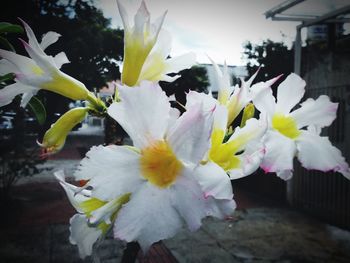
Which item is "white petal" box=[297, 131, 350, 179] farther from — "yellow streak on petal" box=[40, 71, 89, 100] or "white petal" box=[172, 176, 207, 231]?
"yellow streak on petal" box=[40, 71, 89, 100]

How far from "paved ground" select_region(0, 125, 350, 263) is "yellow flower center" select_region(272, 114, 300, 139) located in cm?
325

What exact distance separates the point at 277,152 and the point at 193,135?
0.55ft

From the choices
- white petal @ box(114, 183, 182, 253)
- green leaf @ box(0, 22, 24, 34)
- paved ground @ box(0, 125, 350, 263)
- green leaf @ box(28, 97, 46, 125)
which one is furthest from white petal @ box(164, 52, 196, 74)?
paved ground @ box(0, 125, 350, 263)

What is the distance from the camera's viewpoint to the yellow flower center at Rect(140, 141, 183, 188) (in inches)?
17.5

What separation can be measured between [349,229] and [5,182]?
5.61 metres

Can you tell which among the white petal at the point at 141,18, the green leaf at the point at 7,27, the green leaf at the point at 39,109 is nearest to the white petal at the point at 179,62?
the white petal at the point at 141,18

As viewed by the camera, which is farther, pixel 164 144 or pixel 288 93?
pixel 288 93

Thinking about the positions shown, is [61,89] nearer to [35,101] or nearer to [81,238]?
[81,238]

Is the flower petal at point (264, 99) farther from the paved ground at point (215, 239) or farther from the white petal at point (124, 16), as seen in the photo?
the paved ground at point (215, 239)

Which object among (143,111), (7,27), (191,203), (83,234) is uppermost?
(7,27)

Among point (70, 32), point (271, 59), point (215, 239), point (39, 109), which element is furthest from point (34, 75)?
point (70, 32)

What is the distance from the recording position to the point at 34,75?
0.57 metres

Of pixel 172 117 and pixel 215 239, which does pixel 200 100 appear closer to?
pixel 172 117

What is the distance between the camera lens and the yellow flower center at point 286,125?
58 cm
